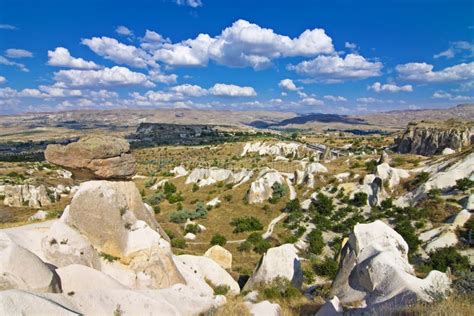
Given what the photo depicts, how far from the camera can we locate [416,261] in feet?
79.3

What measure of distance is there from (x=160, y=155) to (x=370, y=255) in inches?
4863

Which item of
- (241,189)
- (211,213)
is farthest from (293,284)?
(241,189)

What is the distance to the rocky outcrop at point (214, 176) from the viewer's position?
53.5m

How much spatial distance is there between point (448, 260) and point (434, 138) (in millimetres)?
56503

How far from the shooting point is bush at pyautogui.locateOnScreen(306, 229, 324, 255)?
28.6m

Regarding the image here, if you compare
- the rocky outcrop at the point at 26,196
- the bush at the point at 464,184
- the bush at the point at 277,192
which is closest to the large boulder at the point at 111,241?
the bush at the point at 464,184

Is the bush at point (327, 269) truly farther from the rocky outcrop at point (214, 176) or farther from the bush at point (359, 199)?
the rocky outcrop at point (214, 176)

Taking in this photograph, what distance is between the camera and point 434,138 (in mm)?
71562

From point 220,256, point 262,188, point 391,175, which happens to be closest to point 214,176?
point 262,188

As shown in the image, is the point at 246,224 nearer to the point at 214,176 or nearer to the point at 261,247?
the point at 261,247

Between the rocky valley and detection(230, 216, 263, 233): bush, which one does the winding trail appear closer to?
the rocky valley

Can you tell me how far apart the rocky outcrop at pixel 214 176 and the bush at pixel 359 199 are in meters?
18.4

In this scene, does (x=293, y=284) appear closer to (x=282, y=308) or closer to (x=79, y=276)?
(x=282, y=308)

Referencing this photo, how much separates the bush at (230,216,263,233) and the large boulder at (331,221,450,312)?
20479mm
